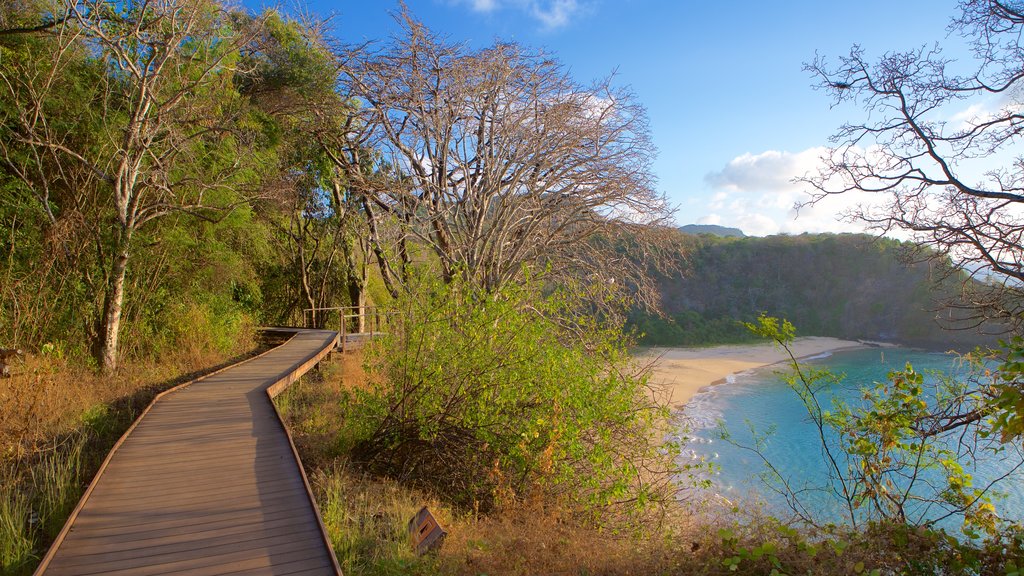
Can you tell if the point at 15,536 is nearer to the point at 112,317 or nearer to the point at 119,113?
the point at 112,317

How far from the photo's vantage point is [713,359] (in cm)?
3144

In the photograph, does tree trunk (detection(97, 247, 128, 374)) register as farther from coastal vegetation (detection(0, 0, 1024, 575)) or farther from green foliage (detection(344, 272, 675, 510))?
green foliage (detection(344, 272, 675, 510))

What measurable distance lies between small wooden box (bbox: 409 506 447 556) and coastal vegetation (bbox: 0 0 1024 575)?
107mm

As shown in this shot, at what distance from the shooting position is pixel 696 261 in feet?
155

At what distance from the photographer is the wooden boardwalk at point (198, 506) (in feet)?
11.7

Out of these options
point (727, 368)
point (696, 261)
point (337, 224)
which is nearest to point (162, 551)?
point (337, 224)

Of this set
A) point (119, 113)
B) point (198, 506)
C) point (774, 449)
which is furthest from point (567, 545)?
point (774, 449)

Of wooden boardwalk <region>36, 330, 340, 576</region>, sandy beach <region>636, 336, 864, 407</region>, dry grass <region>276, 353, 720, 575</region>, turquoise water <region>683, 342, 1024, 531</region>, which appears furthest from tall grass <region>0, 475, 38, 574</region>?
sandy beach <region>636, 336, 864, 407</region>

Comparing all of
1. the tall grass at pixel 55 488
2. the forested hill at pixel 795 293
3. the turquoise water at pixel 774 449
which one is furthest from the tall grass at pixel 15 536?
the forested hill at pixel 795 293

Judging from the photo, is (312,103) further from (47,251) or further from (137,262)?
(47,251)

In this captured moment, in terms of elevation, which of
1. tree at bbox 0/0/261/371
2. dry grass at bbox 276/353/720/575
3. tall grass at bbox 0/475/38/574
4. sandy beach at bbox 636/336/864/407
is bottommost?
sandy beach at bbox 636/336/864/407

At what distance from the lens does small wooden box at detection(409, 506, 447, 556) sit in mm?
4371

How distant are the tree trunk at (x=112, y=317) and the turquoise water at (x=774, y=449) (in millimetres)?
9031

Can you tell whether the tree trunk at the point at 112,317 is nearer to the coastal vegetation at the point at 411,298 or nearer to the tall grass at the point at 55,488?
the coastal vegetation at the point at 411,298
